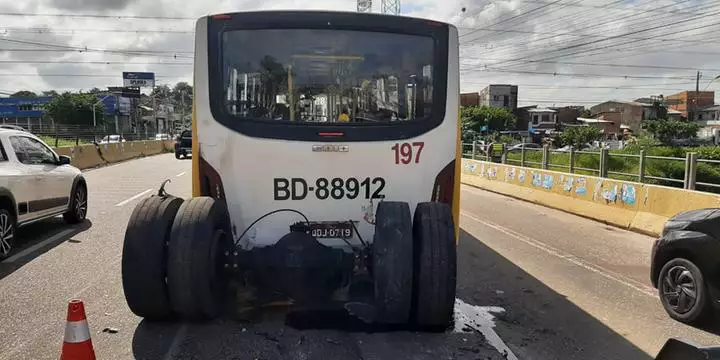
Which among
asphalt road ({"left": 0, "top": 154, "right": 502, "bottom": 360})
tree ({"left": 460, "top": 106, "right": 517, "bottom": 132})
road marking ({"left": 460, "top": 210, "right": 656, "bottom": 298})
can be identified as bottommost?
road marking ({"left": 460, "top": 210, "right": 656, "bottom": 298})

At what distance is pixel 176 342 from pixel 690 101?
12314 centimetres

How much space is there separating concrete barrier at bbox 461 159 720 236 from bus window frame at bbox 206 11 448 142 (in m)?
6.44

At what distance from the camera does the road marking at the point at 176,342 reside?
4242 mm

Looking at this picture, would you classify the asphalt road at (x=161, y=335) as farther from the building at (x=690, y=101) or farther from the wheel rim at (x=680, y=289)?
the building at (x=690, y=101)

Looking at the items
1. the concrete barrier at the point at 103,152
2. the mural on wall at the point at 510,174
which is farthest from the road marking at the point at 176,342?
the concrete barrier at the point at 103,152

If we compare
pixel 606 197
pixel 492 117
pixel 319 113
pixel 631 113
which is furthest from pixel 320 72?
pixel 631 113

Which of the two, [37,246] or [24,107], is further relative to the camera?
[24,107]

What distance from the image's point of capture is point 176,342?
14.8 feet

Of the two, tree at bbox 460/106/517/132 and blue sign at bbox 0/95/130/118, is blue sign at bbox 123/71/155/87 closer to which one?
blue sign at bbox 0/95/130/118

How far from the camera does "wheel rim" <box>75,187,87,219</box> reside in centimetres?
1026

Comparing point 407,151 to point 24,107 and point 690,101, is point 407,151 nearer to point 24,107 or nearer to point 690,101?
point 24,107

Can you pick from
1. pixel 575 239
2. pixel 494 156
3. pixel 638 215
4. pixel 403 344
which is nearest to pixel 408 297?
pixel 403 344

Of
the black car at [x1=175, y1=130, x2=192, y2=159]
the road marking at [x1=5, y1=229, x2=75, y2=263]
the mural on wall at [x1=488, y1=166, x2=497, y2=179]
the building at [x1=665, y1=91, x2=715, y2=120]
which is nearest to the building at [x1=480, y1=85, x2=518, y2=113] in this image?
the building at [x1=665, y1=91, x2=715, y2=120]

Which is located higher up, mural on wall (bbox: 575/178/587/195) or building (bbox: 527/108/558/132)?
building (bbox: 527/108/558/132)
